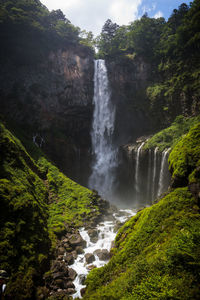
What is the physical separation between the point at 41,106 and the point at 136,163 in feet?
58.2

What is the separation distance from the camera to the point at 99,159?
2764 cm

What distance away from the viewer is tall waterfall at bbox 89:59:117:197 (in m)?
26.7

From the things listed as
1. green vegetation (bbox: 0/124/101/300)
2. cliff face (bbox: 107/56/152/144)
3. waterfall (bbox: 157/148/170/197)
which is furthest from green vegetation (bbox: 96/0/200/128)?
green vegetation (bbox: 0/124/101/300)

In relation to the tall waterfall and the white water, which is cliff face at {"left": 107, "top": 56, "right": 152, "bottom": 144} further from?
the white water

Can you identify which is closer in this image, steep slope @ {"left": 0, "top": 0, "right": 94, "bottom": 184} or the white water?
the white water

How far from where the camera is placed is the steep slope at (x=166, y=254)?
318cm

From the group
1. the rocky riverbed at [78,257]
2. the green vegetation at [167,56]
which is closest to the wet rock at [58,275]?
the rocky riverbed at [78,257]

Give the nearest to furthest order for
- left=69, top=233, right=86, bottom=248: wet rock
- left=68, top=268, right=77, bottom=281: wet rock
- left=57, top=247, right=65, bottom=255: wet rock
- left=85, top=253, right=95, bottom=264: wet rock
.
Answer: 1. left=68, top=268, right=77, bottom=281: wet rock
2. left=85, top=253, right=95, bottom=264: wet rock
3. left=57, top=247, right=65, bottom=255: wet rock
4. left=69, top=233, right=86, bottom=248: wet rock

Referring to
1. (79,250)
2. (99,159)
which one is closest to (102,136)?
(99,159)

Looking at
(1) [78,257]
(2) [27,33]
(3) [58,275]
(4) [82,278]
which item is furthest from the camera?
(2) [27,33]

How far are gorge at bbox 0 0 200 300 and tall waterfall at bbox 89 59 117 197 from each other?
0.20 meters

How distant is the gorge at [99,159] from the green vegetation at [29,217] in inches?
2.5

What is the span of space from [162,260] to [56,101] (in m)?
26.2

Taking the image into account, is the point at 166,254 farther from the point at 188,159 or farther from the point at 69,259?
the point at 69,259
